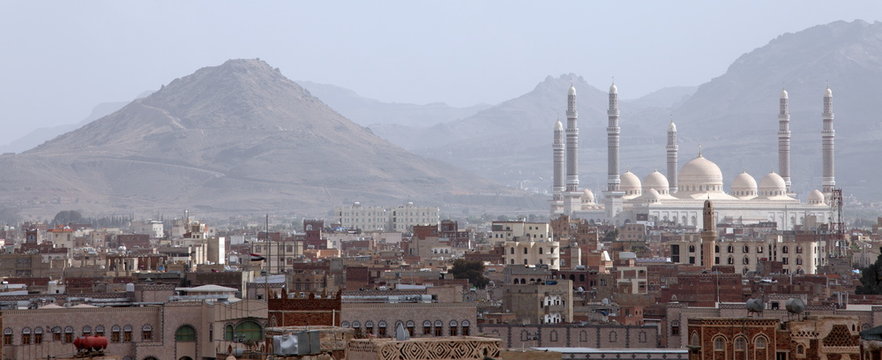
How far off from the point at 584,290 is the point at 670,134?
125918 millimetres

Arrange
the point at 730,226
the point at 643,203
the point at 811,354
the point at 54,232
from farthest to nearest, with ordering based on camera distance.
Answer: the point at 643,203 → the point at 730,226 → the point at 54,232 → the point at 811,354

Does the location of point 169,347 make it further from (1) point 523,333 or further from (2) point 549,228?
(2) point 549,228


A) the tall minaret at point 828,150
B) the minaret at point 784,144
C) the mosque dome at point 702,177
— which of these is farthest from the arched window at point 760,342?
the minaret at point 784,144

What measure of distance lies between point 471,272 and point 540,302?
2161 centimetres

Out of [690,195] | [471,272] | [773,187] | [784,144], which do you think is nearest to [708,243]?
[471,272]

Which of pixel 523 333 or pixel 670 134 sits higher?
pixel 670 134

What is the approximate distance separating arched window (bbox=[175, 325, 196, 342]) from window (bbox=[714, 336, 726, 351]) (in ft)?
55.6

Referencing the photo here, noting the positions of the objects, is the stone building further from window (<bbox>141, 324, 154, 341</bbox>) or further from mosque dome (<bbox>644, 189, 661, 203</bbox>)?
mosque dome (<bbox>644, 189, 661, 203</bbox>)

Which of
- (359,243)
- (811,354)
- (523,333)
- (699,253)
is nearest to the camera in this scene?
(811,354)

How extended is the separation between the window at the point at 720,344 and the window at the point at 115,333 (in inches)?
686

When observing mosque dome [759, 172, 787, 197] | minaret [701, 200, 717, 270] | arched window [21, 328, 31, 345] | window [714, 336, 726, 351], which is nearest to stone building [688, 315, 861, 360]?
window [714, 336, 726, 351]

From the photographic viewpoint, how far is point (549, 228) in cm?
12062

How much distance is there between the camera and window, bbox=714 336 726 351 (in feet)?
79.3

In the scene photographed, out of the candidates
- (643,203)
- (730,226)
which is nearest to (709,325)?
(730,226)
